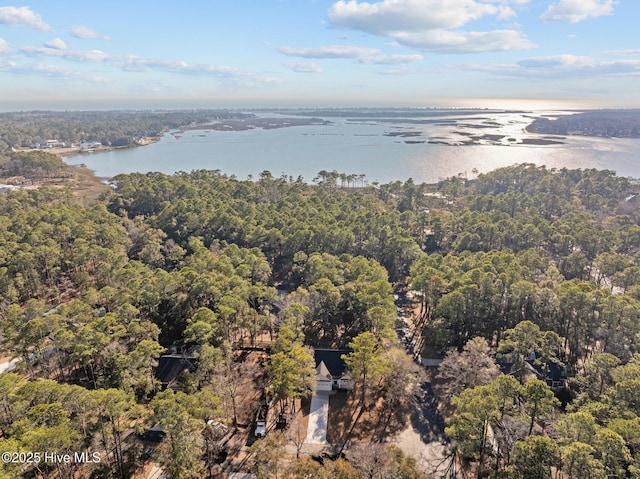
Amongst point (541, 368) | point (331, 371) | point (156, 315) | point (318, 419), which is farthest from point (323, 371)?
point (541, 368)

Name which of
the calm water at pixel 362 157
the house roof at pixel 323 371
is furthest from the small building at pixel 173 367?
the calm water at pixel 362 157

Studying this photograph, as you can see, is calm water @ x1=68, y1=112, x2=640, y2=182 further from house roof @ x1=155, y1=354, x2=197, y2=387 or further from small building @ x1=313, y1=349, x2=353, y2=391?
house roof @ x1=155, y1=354, x2=197, y2=387

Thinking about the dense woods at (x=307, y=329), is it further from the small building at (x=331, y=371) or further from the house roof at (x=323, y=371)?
the house roof at (x=323, y=371)

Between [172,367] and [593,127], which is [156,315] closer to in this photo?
[172,367]

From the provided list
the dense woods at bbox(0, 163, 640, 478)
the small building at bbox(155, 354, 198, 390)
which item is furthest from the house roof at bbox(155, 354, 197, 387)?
the dense woods at bbox(0, 163, 640, 478)

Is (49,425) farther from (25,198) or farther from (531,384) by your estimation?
(25,198)
